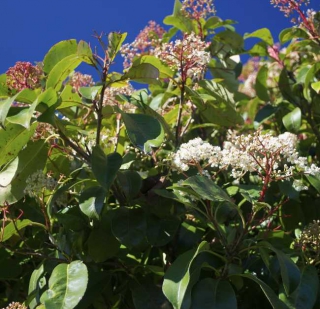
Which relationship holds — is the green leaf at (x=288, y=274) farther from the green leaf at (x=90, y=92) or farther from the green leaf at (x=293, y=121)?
the green leaf at (x=293, y=121)

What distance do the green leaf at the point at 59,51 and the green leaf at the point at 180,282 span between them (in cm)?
63

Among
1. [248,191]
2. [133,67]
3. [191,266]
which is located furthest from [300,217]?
[133,67]

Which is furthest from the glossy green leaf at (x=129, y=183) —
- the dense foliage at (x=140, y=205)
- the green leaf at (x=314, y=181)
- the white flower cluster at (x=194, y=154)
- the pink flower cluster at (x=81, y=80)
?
the pink flower cluster at (x=81, y=80)

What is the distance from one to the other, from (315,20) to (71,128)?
1026mm

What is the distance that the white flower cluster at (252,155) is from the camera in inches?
56.2

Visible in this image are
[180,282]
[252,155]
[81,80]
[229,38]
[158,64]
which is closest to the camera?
[180,282]

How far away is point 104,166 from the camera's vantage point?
141 cm

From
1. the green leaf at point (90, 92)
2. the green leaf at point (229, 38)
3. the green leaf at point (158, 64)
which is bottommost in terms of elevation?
the green leaf at point (90, 92)

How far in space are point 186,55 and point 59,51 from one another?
13.9 inches

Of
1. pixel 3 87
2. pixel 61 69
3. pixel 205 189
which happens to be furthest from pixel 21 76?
pixel 205 189

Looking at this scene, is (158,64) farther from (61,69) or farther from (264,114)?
(264,114)

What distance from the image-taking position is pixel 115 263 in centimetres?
159

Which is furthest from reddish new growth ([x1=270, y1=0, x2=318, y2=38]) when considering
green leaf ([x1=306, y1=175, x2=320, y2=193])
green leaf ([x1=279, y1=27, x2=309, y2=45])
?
green leaf ([x1=306, y1=175, x2=320, y2=193])

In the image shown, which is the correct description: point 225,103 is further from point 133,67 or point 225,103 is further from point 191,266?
point 191,266
